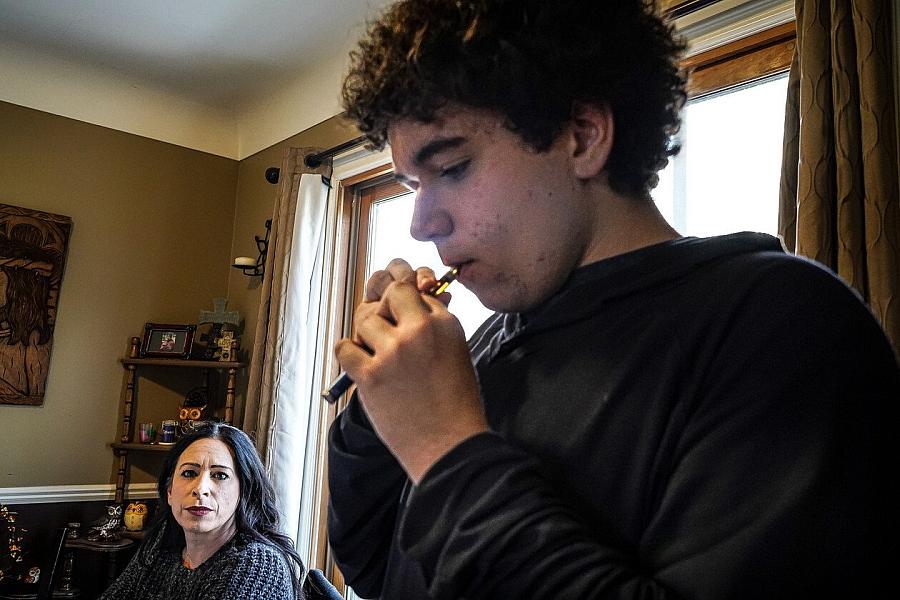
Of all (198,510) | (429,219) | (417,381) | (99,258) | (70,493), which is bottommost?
(70,493)

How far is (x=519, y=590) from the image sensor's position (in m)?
0.43

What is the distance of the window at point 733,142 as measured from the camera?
1.69 metres

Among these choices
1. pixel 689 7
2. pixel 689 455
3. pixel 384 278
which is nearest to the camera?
pixel 689 455

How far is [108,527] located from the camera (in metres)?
3.04

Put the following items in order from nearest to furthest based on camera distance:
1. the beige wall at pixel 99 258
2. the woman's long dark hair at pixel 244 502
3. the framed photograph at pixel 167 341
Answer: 1. the woman's long dark hair at pixel 244 502
2. the beige wall at pixel 99 258
3. the framed photograph at pixel 167 341

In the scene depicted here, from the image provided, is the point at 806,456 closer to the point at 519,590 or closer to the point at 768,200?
the point at 519,590

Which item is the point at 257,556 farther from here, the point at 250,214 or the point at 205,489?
the point at 250,214

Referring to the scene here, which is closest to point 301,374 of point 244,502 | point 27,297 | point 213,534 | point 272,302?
point 272,302

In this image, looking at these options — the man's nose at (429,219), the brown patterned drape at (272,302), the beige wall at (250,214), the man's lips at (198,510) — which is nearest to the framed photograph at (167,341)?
→ the beige wall at (250,214)

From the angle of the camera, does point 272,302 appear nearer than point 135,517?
Yes

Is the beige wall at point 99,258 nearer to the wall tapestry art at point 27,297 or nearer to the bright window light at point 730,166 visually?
the wall tapestry art at point 27,297

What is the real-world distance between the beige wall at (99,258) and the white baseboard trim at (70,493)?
0.04 meters

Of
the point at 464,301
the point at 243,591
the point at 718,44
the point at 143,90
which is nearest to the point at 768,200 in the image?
the point at 718,44

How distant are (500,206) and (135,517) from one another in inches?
120
